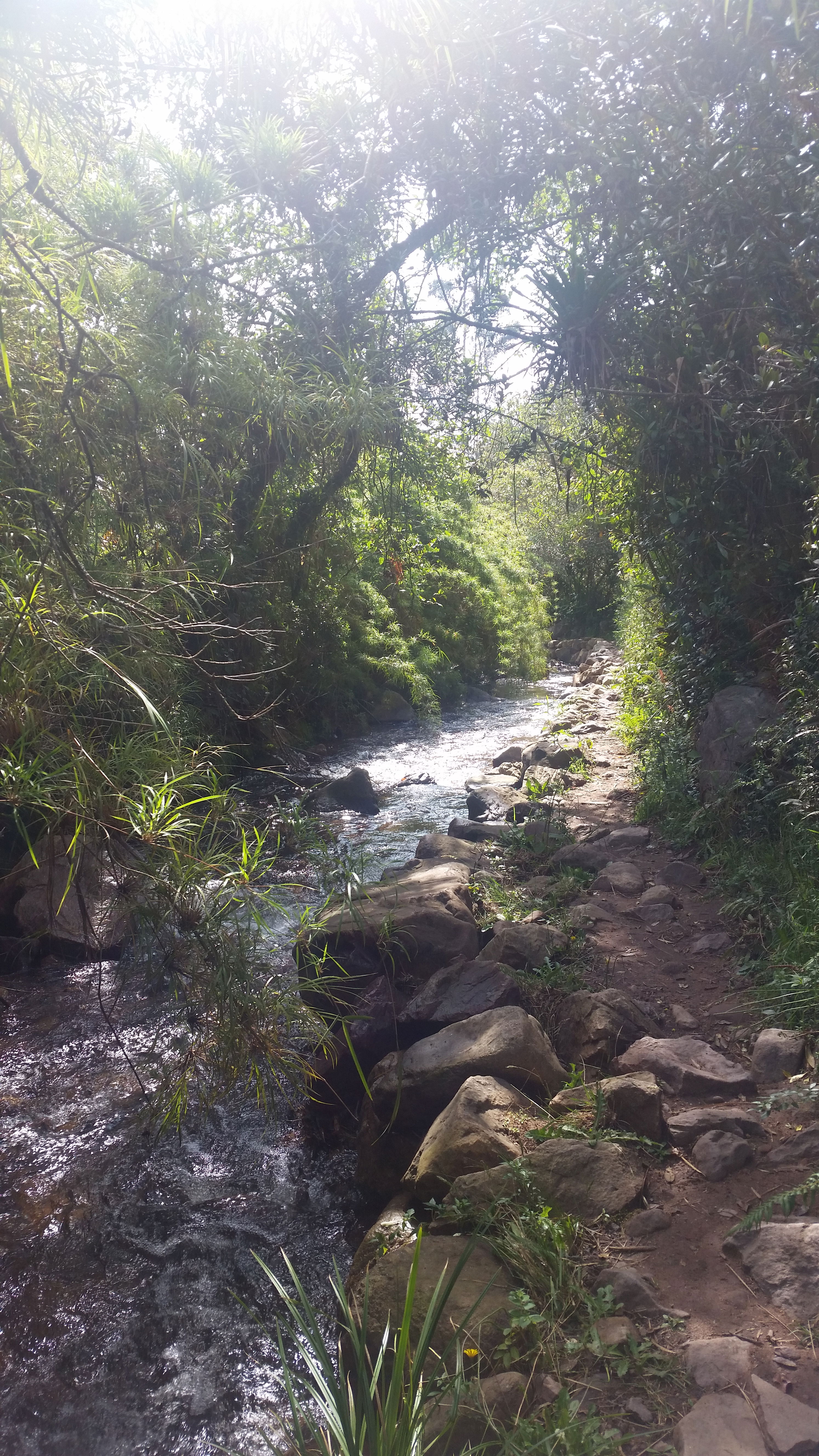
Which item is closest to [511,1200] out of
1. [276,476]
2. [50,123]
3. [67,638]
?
[67,638]

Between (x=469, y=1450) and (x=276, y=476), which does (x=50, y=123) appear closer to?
(x=276, y=476)

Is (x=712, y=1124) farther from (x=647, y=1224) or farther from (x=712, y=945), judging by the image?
(x=712, y=945)

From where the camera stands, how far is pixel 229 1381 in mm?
2670

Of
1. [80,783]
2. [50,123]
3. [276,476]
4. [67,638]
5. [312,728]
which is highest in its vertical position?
[50,123]

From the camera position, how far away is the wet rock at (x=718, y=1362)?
6.54 feet

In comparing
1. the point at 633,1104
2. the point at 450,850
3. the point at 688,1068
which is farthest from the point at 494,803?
the point at 633,1104

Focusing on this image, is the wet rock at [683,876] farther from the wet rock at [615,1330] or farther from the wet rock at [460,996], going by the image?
the wet rock at [615,1330]

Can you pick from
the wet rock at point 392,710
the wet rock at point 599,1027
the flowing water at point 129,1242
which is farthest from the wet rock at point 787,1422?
the wet rock at point 392,710

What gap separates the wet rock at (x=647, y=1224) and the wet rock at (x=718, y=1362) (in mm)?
458

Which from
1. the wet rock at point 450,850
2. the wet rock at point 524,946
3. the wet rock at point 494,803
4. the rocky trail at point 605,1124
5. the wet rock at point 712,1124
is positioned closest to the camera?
the rocky trail at point 605,1124

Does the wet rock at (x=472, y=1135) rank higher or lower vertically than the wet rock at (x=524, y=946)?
lower

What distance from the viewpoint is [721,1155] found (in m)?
2.79

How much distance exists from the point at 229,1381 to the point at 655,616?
6.46m

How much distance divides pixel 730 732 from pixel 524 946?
1.99 meters
